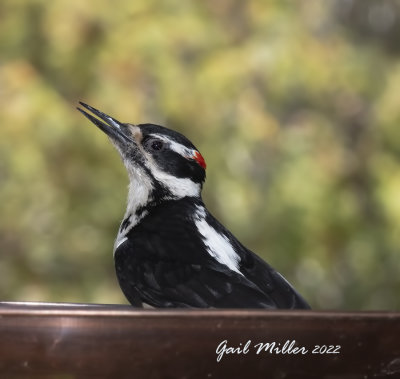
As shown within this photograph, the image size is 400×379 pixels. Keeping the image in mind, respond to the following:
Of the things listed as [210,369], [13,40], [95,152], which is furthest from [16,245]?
[210,369]

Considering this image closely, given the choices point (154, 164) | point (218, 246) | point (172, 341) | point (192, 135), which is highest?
point (172, 341)

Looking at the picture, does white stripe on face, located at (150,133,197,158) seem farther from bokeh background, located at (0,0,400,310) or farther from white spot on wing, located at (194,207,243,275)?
bokeh background, located at (0,0,400,310)

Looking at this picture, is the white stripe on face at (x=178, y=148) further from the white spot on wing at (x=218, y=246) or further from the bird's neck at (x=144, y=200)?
the white spot on wing at (x=218, y=246)

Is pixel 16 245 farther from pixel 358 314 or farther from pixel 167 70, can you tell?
pixel 358 314

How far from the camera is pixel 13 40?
22.9 ft

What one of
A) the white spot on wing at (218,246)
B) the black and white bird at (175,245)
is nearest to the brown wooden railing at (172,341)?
the black and white bird at (175,245)

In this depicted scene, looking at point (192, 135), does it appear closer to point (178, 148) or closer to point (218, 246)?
point (178, 148)

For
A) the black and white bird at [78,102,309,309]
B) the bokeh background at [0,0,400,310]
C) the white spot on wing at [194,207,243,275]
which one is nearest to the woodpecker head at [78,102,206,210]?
the black and white bird at [78,102,309,309]

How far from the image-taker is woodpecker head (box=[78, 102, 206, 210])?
376cm

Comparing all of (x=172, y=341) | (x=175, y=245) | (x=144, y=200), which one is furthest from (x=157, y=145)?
(x=172, y=341)

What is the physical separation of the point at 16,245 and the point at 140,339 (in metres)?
5.80

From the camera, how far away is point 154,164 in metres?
3.81

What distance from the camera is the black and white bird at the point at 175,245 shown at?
2.66 m

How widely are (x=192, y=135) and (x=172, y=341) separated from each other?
5311 mm
